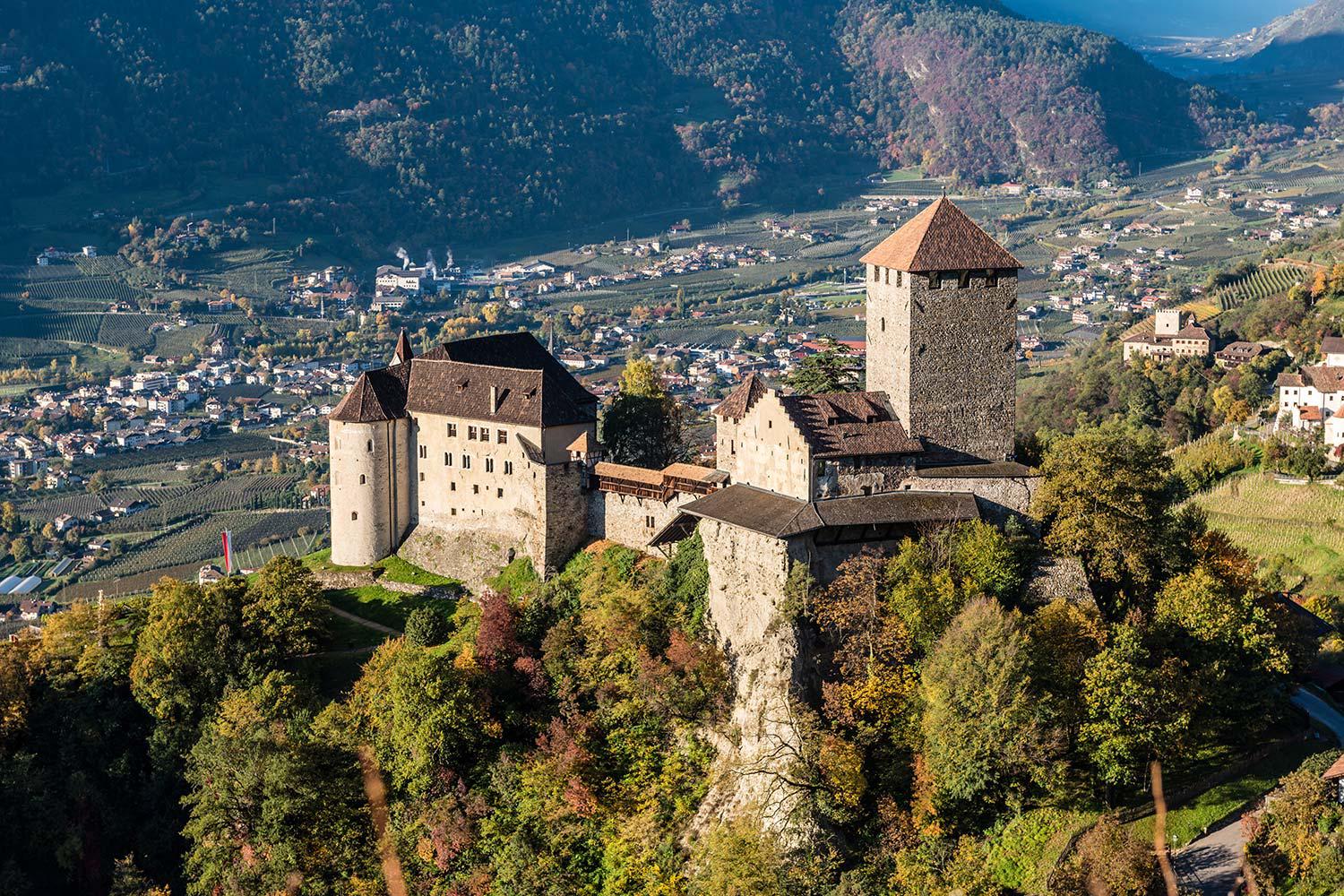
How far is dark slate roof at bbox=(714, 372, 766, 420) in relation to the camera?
46875 millimetres

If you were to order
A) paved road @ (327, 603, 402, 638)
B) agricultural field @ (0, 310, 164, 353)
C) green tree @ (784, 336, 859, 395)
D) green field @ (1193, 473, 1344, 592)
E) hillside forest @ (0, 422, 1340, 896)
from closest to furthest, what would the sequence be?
hillside forest @ (0, 422, 1340, 896) → green tree @ (784, 336, 859, 395) → paved road @ (327, 603, 402, 638) → green field @ (1193, 473, 1344, 592) → agricultural field @ (0, 310, 164, 353)

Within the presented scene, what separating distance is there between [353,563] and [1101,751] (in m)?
28.6

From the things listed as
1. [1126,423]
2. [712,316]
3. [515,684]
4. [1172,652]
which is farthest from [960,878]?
[712,316]

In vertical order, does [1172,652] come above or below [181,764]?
above

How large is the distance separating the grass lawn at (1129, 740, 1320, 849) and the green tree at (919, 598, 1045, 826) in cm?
353

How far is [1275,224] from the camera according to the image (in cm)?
17875

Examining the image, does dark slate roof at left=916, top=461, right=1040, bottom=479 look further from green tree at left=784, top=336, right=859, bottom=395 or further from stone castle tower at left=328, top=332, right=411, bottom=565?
stone castle tower at left=328, top=332, right=411, bottom=565

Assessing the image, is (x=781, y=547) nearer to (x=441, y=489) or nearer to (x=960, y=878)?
(x=960, y=878)

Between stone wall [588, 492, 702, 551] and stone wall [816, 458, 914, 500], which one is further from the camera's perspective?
stone wall [588, 492, 702, 551]

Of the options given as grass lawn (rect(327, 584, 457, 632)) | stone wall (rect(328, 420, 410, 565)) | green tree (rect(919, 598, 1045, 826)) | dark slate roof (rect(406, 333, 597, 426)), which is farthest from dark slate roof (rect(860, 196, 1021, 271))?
grass lawn (rect(327, 584, 457, 632))

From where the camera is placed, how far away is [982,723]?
40.7 meters

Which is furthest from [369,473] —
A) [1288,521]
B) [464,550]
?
[1288,521]

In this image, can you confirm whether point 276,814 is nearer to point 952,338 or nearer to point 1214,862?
point 952,338

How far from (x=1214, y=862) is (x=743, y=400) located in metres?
17.4
